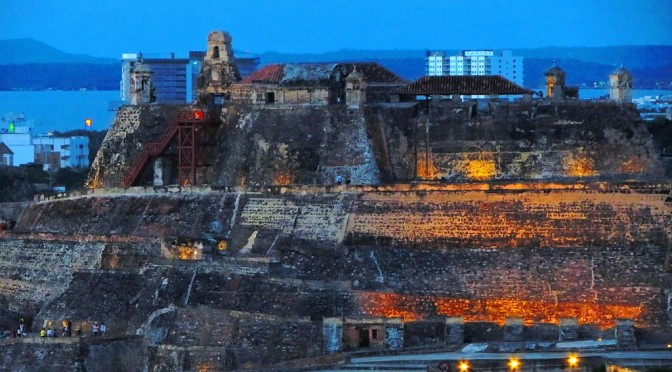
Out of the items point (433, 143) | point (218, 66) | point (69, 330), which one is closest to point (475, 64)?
point (218, 66)

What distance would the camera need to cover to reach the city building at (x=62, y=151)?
122750 mm

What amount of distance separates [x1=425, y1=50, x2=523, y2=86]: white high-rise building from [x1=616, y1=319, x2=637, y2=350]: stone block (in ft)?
205

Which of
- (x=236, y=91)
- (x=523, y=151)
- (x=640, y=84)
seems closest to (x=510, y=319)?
(x=523, y=151)

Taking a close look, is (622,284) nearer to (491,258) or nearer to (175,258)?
(491,258)

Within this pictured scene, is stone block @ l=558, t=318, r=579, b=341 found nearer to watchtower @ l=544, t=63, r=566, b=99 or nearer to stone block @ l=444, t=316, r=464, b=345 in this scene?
stone block @ l=444, t=316, r=464, b=345

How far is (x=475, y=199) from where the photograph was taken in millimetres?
68812

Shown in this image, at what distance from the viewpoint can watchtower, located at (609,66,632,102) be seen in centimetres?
7447

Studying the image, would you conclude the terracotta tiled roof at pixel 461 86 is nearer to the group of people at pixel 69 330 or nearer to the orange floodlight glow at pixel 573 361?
the group of people at pixel 69 330

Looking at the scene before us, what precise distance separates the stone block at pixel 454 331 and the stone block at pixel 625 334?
429cm

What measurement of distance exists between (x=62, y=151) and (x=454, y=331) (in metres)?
64.7

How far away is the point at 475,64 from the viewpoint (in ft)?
423

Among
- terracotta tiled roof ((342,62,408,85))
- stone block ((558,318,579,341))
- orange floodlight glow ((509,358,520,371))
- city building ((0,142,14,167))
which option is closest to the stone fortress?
stone block ((558,318,579,341))

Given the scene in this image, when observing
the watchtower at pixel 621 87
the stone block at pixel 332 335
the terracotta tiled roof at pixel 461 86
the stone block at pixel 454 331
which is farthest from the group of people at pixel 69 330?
the watchtower at pixel 621 87

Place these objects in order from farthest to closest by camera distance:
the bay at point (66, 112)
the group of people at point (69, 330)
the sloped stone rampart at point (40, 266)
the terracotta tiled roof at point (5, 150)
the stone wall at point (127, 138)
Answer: the bay at point (66, 112)
the terracotta tiled roof at point (5, 150)
the stone wall at point (127, 138)
the sloped stone rampart at point (40, 266)
the group of people at point (69, 330)
